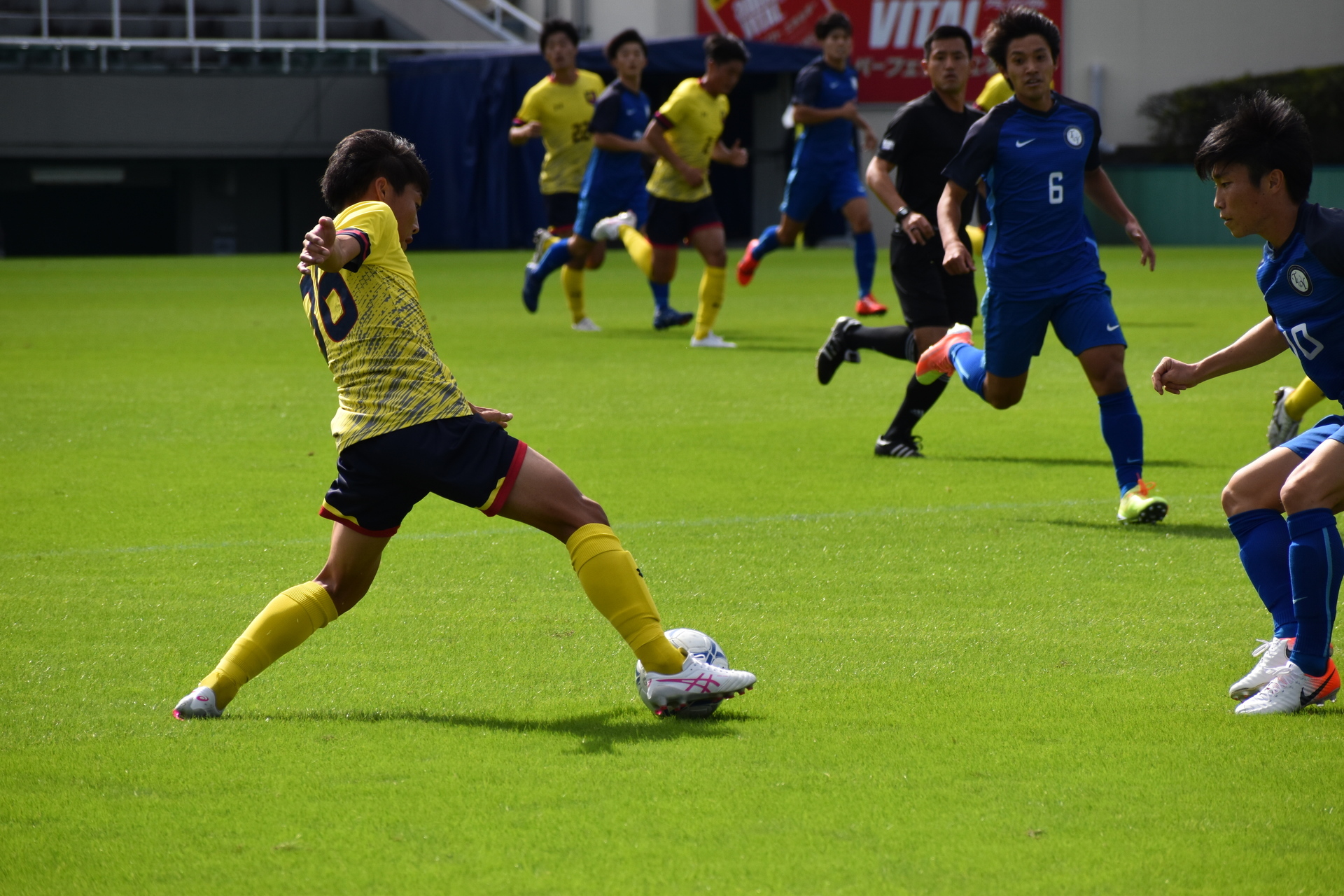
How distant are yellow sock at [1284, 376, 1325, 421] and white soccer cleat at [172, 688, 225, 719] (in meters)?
5.31

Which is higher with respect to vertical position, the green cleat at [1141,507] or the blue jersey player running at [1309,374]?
the blue jersey player running at [1309,374]

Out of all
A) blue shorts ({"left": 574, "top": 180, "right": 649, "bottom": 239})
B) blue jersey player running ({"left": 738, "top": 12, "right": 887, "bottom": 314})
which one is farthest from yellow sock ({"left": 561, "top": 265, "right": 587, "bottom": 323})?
blue jersey player running ({"left": 738, "top": 12, "right": 887, "bottom": 314})

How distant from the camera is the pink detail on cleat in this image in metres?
7.70

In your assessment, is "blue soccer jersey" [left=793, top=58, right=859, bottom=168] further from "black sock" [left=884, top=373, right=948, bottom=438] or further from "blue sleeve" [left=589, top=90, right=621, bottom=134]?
"black sock" [left=884, top=373, right=948, bottom=438]

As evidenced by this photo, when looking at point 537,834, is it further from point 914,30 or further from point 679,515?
point 914,30

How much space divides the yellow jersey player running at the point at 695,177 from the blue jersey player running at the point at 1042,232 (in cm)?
637

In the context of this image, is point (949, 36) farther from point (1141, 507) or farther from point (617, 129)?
point (617, 129)

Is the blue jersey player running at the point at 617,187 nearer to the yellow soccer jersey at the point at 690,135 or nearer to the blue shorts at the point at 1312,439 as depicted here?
the yellow soccer jersey at the point at 690,135

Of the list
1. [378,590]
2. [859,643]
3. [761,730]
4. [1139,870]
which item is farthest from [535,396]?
[1139,870]

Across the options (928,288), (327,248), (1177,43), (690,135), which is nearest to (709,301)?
(690,135)

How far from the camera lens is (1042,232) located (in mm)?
6680

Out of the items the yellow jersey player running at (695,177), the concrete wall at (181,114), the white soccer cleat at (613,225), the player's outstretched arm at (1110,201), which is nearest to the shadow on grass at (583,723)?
the player's outstretched arm at (1110,201)

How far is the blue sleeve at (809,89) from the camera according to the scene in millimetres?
14625

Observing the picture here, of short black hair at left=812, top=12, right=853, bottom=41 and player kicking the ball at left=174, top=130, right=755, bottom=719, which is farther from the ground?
short black hair at left=812, top=12, right=853, bottom=41
